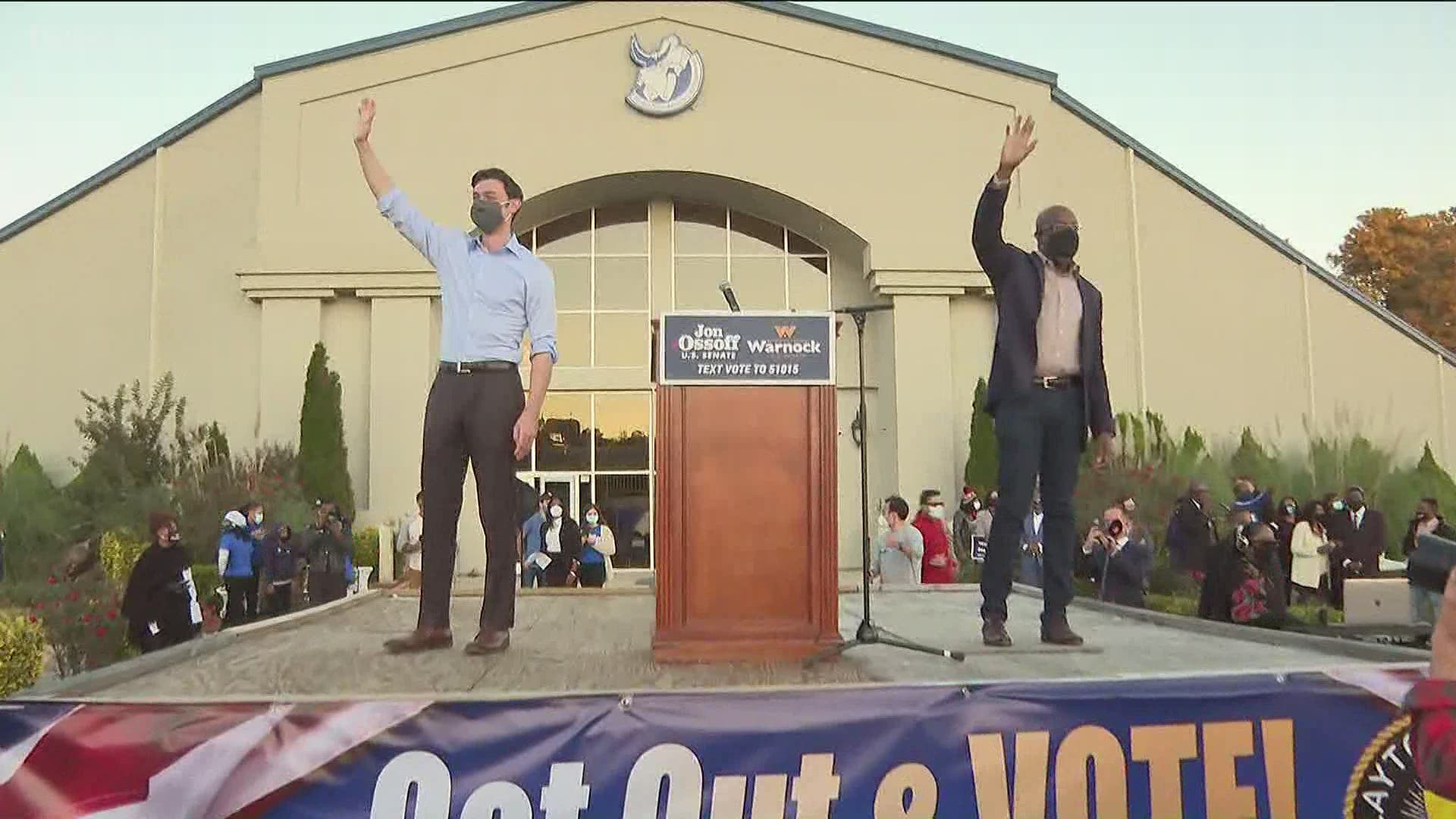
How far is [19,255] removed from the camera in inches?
771

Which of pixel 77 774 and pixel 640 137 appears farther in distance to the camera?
pixel 640 137

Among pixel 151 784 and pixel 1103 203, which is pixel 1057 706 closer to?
pixel 151 784

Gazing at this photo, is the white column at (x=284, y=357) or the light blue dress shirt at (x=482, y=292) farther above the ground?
the white column at (x=284, y=357)

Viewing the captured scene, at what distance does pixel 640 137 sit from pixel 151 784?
17415mm

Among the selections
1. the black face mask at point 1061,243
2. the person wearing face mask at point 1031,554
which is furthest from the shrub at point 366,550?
the black face mask at point 1061,243

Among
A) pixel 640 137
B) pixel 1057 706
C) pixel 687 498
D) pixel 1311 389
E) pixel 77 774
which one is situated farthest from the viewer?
pixel 1311 389

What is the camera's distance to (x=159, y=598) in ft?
25.7

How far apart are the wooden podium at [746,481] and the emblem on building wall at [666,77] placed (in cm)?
1611

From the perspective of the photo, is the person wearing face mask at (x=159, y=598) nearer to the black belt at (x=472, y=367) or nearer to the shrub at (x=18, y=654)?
the shrub at (x=18, y=654)

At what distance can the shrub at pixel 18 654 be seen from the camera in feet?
18.6

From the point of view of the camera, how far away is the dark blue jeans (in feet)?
13.6

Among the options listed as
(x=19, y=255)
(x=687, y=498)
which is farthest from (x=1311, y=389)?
(x=19, y=255)

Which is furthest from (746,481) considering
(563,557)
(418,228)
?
(563,557)

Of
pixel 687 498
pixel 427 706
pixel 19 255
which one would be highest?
pixel 19 255
